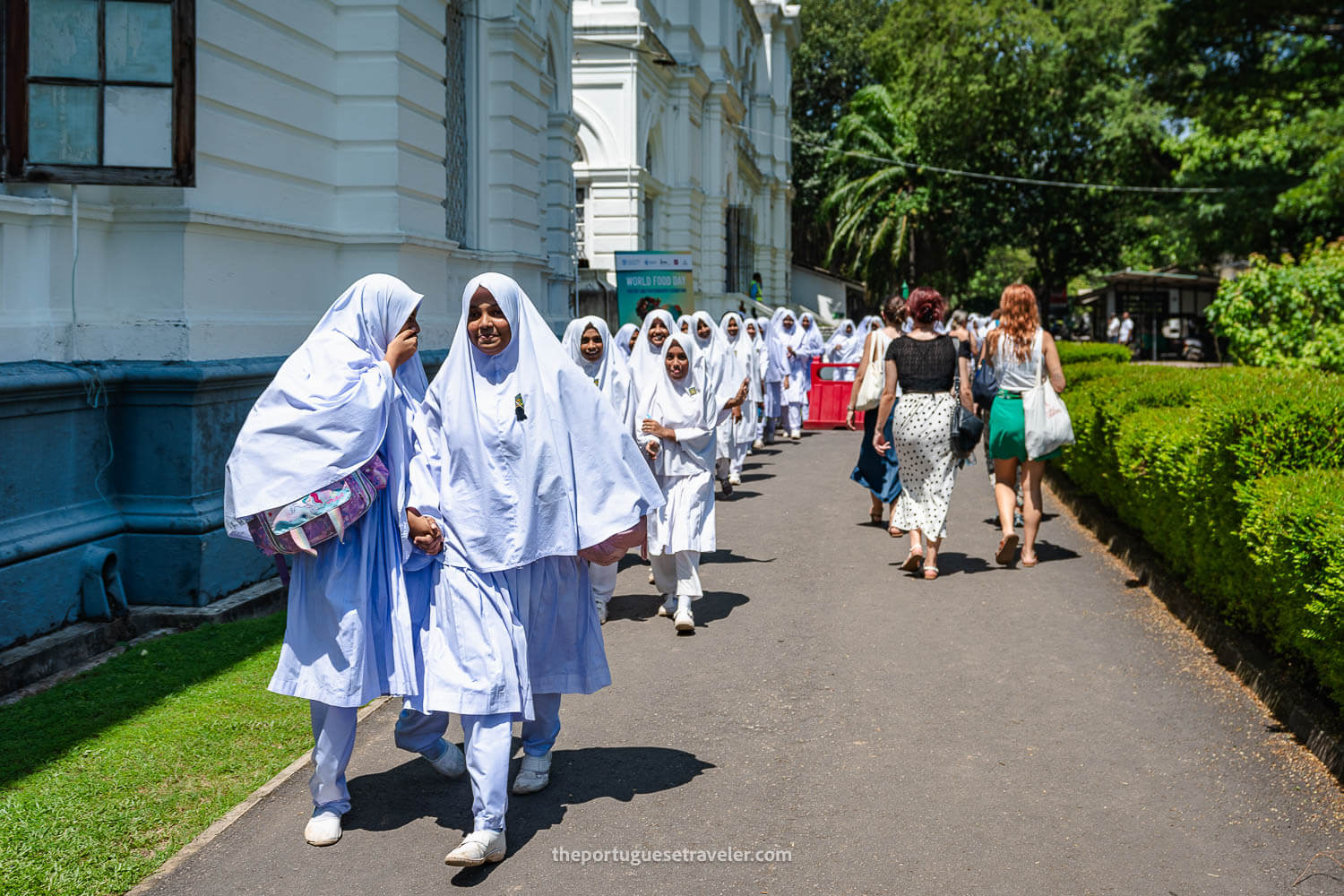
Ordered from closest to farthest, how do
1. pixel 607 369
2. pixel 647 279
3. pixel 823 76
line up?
1. pixel 607 369
2. pixel 647 279
3. pixel 823 76

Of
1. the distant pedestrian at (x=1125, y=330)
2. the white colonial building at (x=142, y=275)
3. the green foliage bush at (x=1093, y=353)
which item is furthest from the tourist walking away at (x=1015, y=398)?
the distant pedestrian at (x=1125, y=330)

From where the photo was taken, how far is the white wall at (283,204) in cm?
818

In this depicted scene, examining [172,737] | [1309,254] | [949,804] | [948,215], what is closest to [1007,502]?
[949,804]

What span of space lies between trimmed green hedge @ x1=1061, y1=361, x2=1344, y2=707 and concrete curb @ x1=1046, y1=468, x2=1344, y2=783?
0.37 feet

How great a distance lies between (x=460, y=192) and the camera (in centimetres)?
1487

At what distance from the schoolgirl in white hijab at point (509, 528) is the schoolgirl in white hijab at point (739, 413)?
6.66 metres

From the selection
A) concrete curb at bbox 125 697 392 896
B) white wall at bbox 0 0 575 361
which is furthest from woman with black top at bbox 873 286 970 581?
concrete curb at bbox 125 697 392 896

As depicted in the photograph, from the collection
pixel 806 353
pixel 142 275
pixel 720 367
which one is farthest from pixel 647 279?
pixel 142 275

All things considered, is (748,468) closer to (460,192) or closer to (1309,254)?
(460,192)

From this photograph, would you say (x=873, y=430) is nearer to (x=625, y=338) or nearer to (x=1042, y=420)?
(x=1042, y=420)

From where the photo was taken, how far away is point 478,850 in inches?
175

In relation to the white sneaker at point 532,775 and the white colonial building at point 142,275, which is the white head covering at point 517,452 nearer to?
the white sneaker at point 532,775

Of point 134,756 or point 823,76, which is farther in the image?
point 823,76

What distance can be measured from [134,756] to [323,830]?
1.27 metres
